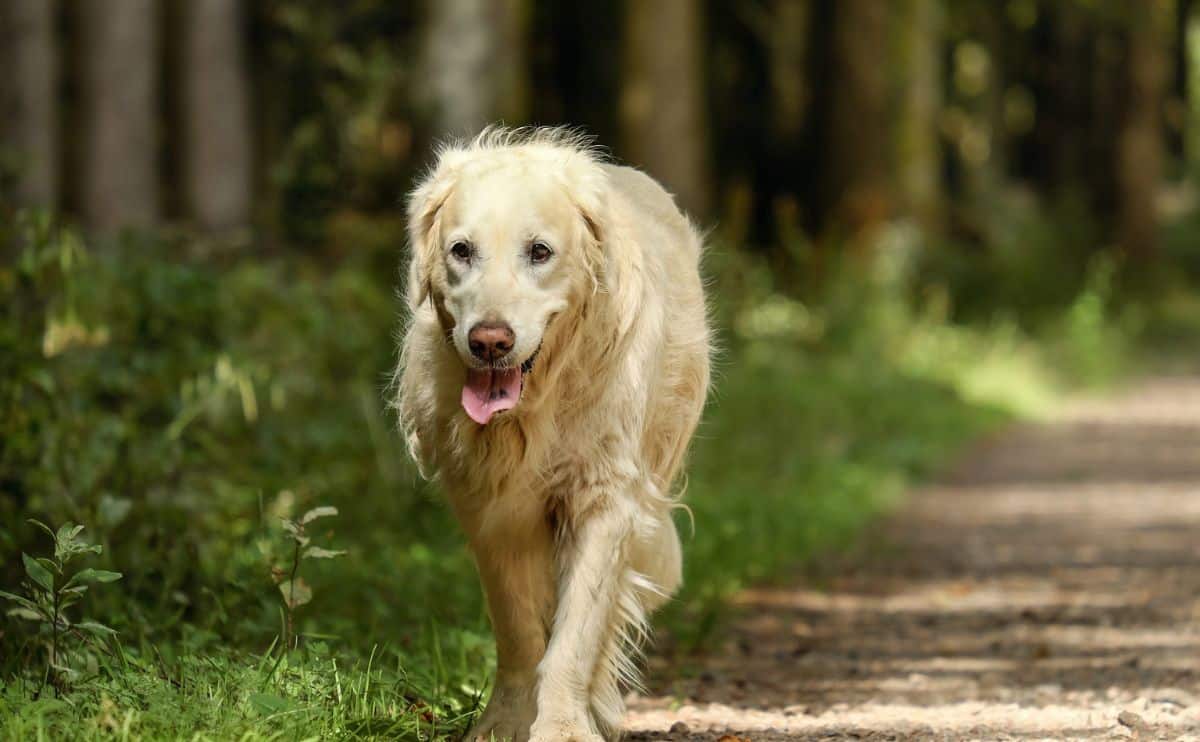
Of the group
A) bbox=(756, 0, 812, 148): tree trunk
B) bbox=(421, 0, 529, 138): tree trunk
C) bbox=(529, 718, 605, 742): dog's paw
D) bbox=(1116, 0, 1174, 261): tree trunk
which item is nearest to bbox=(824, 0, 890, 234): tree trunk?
bbox=(756, 0, 812, 148): tree trunk

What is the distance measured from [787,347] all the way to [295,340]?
24.4ft

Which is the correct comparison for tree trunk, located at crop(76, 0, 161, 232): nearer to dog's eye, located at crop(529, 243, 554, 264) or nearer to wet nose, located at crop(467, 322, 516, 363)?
dog's eye, located at crop(529, 243, 554, 264)

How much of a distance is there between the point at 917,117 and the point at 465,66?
829 centimetres

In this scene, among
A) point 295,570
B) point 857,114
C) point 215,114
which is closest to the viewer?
point 295,570

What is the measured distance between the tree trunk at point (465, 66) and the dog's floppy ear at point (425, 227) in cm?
641

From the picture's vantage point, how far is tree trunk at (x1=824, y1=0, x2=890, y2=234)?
1770 cm

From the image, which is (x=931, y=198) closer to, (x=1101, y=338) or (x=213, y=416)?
(x=1101, y=338)

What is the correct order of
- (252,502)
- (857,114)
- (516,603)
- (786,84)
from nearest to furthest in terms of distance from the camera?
(516,603) < (252,502) < (857,114) < (786,84)

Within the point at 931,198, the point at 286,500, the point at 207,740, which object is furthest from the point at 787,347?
the point at 207,740

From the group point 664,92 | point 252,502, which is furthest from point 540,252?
point 664,92

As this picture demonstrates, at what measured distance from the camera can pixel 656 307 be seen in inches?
189

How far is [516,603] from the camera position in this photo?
15.9 feet

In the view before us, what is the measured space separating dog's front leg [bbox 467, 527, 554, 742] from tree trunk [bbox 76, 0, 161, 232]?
6816mm

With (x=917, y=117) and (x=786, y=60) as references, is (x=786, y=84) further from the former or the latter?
(x=917, y=117)
